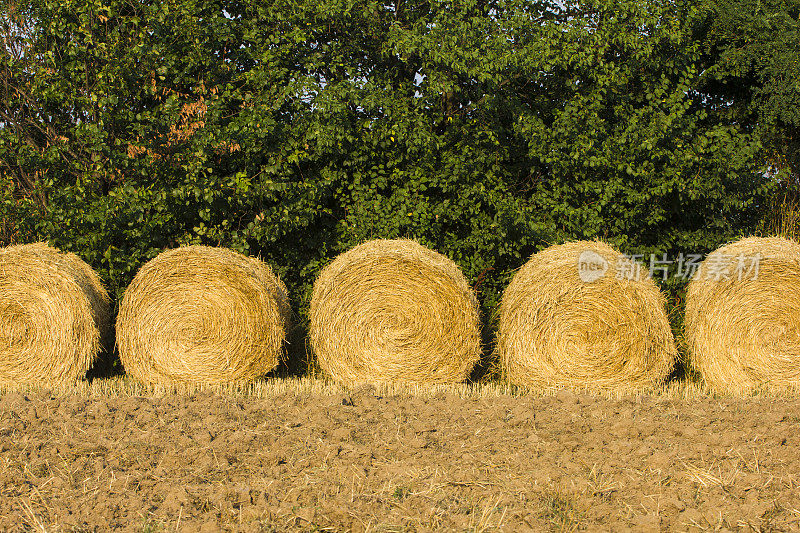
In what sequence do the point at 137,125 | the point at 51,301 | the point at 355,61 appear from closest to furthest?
the point at 51,301 < the point at 137,125 < the point at 355,61

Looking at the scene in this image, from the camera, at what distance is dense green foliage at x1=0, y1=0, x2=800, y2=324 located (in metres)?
8.56

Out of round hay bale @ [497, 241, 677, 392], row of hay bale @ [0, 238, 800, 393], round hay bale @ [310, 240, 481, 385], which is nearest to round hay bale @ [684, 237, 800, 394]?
row of hay bale @ [0, 238, 800, 393]

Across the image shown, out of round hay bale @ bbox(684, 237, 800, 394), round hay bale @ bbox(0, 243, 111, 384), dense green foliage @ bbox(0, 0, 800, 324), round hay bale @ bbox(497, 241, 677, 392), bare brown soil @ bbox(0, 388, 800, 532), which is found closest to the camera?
bare brown soil @ bbox(0, 388, 800, 532)

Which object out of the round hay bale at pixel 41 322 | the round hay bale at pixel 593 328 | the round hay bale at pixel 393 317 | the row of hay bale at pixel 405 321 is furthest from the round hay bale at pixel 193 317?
the round hay bale at pixel 593 328

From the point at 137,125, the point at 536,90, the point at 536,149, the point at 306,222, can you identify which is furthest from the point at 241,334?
the point at 536,90

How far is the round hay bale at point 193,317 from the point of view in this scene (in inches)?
299

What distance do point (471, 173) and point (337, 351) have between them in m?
2.96

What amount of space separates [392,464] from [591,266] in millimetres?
3615

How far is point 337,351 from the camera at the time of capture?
25.5ft

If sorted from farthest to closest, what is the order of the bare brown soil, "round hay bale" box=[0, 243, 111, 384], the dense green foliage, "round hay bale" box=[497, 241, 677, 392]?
the dense green foliage < "round hay bale" box=[497, 241, 677, 392] < "round hay bale" box=[0, 243, 111, 384] < the bare brown soil

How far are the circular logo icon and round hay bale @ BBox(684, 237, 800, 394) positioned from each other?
43.3 inches

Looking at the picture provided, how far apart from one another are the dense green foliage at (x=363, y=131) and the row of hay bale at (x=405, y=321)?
3.39ft

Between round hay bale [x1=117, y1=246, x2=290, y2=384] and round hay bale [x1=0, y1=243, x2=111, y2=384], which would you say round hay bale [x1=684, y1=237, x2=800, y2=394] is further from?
round hay bale [x1=0, y1=243, x2=111, y2=384]

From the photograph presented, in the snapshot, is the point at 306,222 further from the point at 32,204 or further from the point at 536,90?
the point at 536,90
